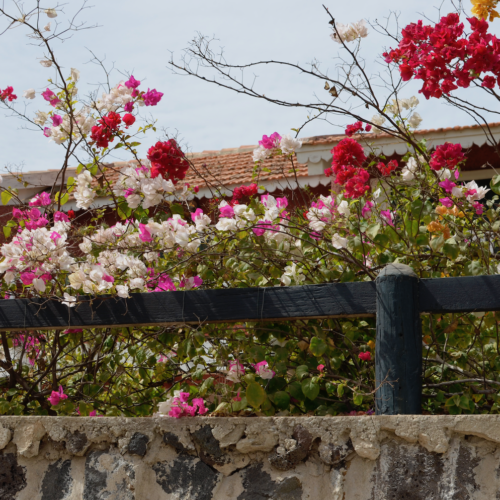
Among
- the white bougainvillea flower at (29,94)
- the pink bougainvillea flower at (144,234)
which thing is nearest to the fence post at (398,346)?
the pink bougainvillea flower at (144,234)

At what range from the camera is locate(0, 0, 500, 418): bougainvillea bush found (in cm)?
198

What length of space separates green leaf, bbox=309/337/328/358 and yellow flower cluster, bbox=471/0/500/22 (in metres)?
1.35

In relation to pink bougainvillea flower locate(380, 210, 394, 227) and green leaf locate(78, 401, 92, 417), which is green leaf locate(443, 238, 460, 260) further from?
green leaf locate(78, 401, 92, 417)

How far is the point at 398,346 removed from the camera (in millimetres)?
1645

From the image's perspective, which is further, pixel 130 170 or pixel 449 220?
pixel 130 170

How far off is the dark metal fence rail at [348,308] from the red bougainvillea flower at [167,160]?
0.68 metres

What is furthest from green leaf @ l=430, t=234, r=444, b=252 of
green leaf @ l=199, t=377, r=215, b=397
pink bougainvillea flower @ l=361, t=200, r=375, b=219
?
green leaf @ l=199, t=377, r=215, b=397

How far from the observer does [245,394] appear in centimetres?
194

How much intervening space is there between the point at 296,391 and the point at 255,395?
6.3 inches

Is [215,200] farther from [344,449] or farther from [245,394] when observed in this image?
[344,449]

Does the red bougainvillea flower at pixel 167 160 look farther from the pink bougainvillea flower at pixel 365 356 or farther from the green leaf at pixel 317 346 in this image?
the pink bougainvillea flower at pixel 365 356

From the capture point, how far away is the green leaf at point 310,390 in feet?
6.14

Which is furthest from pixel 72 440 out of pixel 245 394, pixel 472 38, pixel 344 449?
pixel 472 38

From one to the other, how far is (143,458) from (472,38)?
191 centimetres
